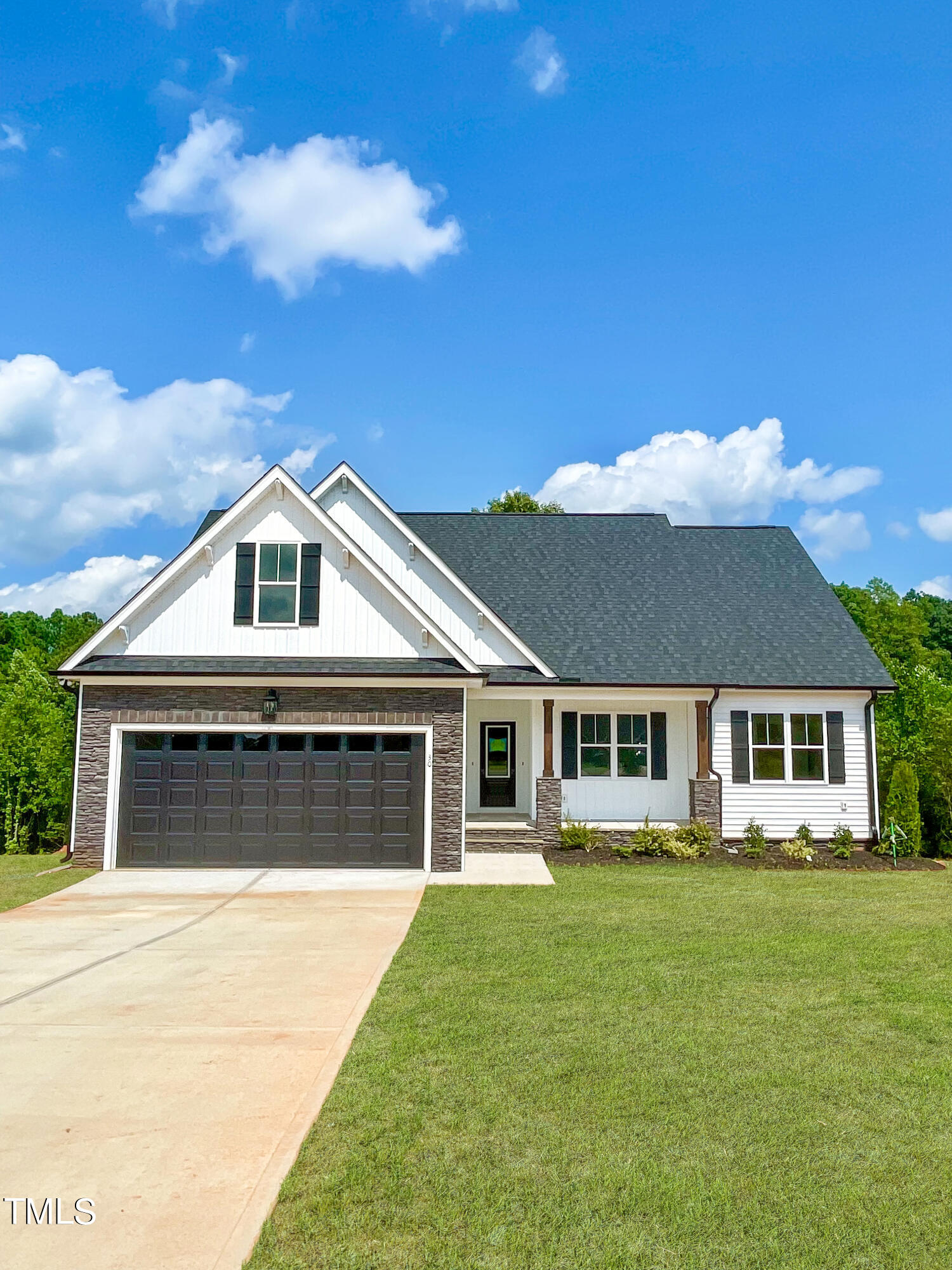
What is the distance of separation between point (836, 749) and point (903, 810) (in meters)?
1.78

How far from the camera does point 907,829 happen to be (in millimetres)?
18719

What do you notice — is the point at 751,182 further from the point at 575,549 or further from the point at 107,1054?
the point at 107,1054

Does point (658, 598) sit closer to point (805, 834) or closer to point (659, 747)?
point (659, 747)

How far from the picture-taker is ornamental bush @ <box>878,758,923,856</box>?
732 inches

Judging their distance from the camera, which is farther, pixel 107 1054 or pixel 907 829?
pixel 907 829

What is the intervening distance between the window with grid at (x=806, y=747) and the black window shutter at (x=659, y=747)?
104 inches

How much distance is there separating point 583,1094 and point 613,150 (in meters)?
14.6

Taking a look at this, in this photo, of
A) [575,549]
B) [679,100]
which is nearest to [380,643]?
[575,549]

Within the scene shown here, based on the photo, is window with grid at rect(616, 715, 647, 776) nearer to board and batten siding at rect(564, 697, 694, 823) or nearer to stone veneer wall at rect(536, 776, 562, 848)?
board and batten siding at rect(564, 697, 694, 823)

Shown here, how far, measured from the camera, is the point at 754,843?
58.8ft

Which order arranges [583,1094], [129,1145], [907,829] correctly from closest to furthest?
[129,1145]
[583,1094]
[907,829]

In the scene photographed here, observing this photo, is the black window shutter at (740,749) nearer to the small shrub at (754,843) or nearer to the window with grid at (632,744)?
the small shrub at (754,843)

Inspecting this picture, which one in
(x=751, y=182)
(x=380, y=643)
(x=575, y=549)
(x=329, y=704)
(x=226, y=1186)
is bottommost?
(x=226, y=1186)

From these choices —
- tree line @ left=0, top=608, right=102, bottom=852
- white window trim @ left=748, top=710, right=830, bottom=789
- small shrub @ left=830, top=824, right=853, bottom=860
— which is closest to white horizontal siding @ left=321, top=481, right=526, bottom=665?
white window trim @ left=748, top=710, right=830, bottom=789
